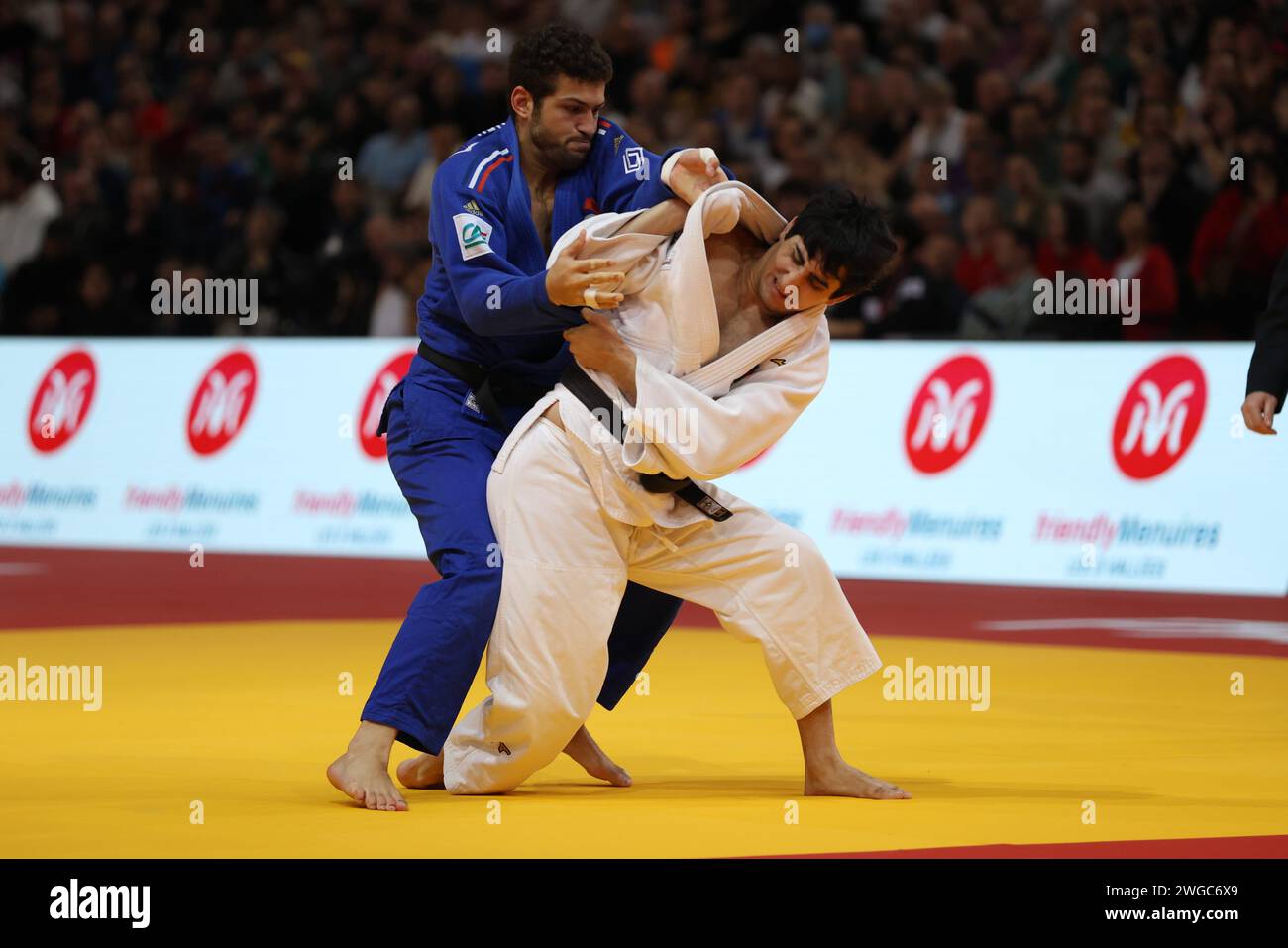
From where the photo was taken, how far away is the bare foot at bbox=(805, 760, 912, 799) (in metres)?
4.31

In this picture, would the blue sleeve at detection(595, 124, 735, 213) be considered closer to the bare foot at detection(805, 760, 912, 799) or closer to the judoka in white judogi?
the judoka in white judogi

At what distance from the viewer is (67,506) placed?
1129 centimetres

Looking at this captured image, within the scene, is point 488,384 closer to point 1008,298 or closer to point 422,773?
point 422,773

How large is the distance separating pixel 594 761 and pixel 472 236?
1.32 meters

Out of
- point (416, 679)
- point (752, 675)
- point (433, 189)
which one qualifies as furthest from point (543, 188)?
point (752, 675)

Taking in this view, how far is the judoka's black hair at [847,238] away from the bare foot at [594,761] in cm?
127

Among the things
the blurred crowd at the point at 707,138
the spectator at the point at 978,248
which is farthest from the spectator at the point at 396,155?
the spectator at the point at 978,248

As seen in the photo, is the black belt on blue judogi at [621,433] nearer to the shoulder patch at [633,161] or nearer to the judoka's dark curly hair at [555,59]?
the shoulder patch at [633,161]

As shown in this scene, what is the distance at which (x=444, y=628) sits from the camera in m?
4.26

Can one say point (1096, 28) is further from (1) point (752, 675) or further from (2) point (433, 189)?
(2) point (433, 189)

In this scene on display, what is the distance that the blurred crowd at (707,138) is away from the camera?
10023mm

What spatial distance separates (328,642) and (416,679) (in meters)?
3.31

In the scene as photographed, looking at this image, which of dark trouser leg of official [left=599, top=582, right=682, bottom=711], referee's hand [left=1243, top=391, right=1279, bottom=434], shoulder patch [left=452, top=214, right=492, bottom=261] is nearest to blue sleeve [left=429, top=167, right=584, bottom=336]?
shoulder patch [left=452, top=214, right=492, bottom=261]

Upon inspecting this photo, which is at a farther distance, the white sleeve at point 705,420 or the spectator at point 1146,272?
the spectator at point 1146,272
